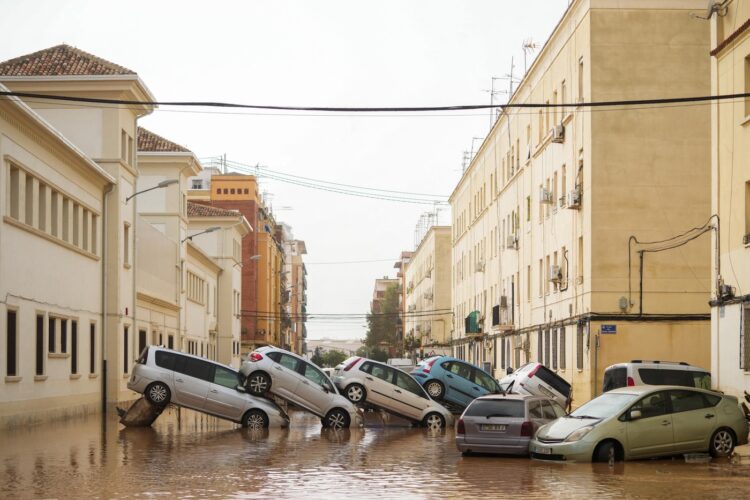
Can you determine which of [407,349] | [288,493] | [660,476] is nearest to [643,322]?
[660,476]

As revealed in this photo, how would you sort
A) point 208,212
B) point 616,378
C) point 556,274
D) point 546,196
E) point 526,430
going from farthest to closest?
point 208,212 → point 546,196 → point 556,274 → point 616,378 → point 526,430

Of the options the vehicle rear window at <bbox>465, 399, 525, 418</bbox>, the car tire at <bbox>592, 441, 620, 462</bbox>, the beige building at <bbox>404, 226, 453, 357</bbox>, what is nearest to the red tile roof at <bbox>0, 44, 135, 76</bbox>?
the vehicle rear window at <bbox>465, 399, 525, 418</bbox>

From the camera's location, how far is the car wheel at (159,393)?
104 feet

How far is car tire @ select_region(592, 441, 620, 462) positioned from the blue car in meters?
16.2

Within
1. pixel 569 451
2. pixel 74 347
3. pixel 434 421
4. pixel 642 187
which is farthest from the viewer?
Result: pixel 642 187

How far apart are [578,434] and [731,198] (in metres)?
9.88

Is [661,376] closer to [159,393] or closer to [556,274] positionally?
[159,393]

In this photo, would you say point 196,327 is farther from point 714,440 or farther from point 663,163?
point 714,440

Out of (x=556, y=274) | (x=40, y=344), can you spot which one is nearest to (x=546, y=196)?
(x=556, y=274)

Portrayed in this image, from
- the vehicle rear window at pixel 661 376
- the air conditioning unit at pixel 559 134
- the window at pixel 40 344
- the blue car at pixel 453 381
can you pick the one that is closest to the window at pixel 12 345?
the window at pixel 40 344

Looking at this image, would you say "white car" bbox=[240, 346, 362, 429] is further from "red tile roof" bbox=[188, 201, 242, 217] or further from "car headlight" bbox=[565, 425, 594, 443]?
"red tile roof" bbox=[188, 201, 242, 217]

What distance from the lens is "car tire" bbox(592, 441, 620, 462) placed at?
21.2m

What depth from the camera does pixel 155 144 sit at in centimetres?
6450

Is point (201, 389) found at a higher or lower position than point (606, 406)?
lower
